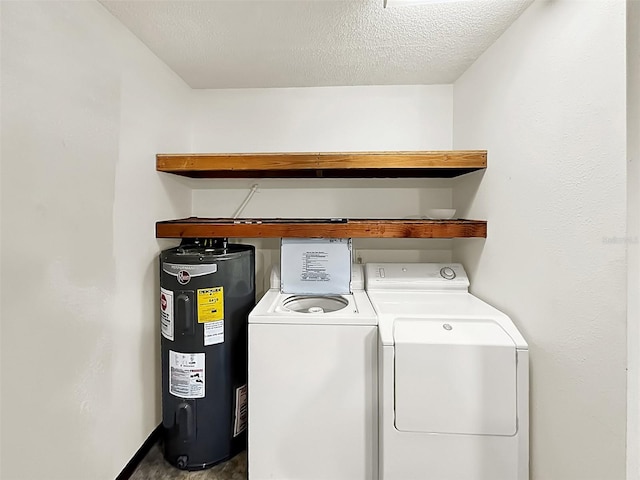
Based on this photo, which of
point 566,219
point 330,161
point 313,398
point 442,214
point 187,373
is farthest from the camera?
point 442,214

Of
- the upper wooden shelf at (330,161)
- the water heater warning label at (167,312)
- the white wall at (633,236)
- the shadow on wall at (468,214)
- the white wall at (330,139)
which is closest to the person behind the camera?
the white wall at (633,236)

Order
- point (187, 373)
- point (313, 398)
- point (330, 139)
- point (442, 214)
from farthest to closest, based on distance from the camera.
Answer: point (330, 139)
point (442, 214)
point (187, 373)
point (313, 398)

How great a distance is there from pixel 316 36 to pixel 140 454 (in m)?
2.27

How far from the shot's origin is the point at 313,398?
1.43 m

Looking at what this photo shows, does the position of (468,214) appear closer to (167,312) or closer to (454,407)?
(454,407)

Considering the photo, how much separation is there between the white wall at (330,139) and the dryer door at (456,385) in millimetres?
971

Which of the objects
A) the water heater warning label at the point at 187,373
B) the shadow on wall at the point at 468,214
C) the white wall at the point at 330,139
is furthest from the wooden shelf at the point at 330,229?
the water heater warning label at the point at 187,373

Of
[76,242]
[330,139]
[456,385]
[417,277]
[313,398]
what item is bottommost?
[313,398]

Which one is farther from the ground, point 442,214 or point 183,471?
point 442,214

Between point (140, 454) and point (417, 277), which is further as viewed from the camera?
point (417, 277)

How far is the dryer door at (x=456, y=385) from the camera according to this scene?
1.29m

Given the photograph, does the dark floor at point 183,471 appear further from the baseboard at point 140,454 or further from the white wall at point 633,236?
the white wall at point 633,236

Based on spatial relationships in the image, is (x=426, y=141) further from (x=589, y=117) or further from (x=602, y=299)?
(x=602, y=299)

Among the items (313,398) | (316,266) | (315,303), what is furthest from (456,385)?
(316,266)
